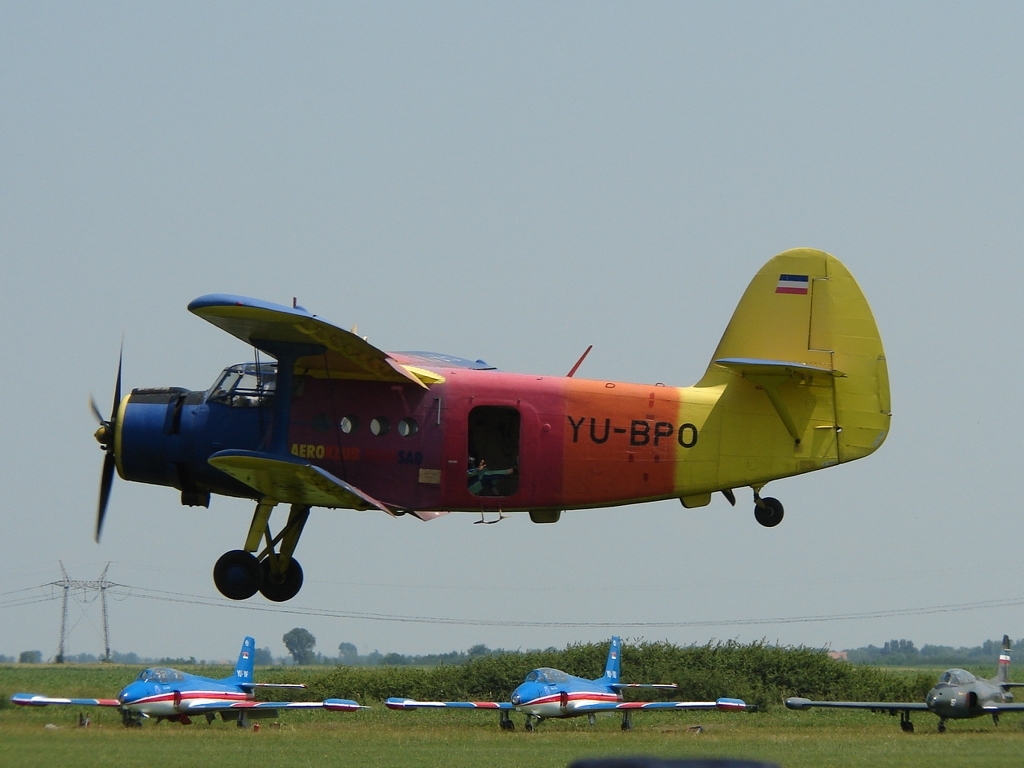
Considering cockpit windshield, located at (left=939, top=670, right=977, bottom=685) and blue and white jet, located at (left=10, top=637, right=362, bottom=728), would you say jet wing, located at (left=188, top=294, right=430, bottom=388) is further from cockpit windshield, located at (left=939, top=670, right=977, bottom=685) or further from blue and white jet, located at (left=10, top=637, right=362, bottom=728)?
cockpit windshield, located at (left=939, top=670, right=977, bottom=685)

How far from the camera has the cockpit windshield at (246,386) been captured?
63.6 ft

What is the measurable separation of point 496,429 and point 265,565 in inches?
148

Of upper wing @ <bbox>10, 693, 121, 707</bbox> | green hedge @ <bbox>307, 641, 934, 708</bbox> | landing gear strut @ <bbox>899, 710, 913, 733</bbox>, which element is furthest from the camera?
green hedge @ <bbox>307, 641, 934, 708</bbox>

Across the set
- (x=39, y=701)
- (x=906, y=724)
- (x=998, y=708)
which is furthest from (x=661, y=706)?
(x=39, y=701)

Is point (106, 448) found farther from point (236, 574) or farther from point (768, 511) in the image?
point (768, 511)

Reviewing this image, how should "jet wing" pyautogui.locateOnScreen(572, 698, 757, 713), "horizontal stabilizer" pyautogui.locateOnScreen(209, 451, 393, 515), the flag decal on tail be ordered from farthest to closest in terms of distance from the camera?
"jet wing" pyautogui.locateOnScreen(572, 698, 757, 713) → the flag decal on tail → "horizontal stabilizer" pyautogui.locateOnScreen(209, 451, 393, 515)

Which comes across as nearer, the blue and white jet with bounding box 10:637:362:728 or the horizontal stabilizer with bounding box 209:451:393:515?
the horizontal stabilizer with bounding box 209:451:393:515

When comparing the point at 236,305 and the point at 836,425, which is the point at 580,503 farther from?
the point at 236,305

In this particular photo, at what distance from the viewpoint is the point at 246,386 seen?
19.5 metres

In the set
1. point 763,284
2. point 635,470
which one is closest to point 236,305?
point 635,470

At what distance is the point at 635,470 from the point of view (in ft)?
63.1

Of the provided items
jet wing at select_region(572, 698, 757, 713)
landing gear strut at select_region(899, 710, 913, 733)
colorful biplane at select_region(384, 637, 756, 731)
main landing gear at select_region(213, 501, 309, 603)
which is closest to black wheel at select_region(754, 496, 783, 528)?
main landing gear at select_region(213, 501, 309, 603)

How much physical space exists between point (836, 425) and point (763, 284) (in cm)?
231

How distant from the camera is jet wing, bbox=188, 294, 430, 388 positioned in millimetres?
17359
